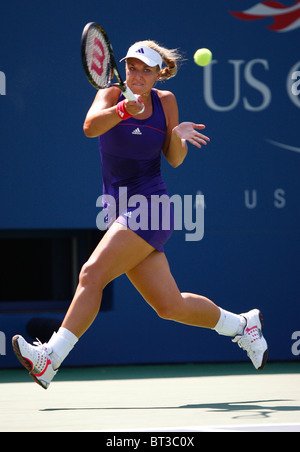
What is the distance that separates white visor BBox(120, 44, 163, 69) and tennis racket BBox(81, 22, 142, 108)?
10 centimetres

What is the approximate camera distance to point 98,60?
4.46 metres

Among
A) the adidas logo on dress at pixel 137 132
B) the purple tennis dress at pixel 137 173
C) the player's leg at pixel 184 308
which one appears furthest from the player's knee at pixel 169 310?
the adidas logo on dress at pixel 137 132

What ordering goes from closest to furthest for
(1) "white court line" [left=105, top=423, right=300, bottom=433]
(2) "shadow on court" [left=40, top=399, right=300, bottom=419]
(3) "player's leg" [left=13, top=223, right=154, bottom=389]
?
(1) "white court line" [left=105, top=423, right=300, bottom=433]
(2) "shadow on court" [left=40, top=399, right=300, bottom=419]
(3) "player's leg" [left=13, top=223, right=154, bottom=389]

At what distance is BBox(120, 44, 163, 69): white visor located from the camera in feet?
14.9

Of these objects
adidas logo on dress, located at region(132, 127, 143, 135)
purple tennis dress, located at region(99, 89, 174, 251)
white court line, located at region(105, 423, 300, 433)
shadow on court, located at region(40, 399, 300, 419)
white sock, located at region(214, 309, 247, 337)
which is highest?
adidas logo on dress, located at region(132, 127, 143, 135)

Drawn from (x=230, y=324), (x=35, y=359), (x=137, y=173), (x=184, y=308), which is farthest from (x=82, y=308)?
(x=230, y=324)

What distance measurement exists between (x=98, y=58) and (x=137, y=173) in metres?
0.63

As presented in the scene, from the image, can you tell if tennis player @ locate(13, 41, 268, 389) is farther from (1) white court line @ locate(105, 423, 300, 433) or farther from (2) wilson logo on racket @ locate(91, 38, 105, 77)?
(1) white court line @ locate(105, 423, 300, 433)

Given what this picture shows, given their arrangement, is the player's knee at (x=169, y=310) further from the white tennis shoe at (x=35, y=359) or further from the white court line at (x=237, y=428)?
the white court line at (x=237, y=428)

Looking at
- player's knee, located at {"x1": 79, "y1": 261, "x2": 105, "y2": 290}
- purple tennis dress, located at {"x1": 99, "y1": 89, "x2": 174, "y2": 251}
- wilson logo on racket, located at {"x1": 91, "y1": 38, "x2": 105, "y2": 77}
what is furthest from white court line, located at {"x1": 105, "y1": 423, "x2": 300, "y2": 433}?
wilson logo on racket, located at {"x1": 91, "y1": 38, "x2": 105, "y2": 77}

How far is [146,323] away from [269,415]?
2570 mm

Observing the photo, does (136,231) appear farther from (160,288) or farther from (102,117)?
(102,117)

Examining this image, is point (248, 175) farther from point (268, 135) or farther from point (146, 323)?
point (146, 323)

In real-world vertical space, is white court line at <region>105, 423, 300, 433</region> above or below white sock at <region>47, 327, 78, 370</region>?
below
